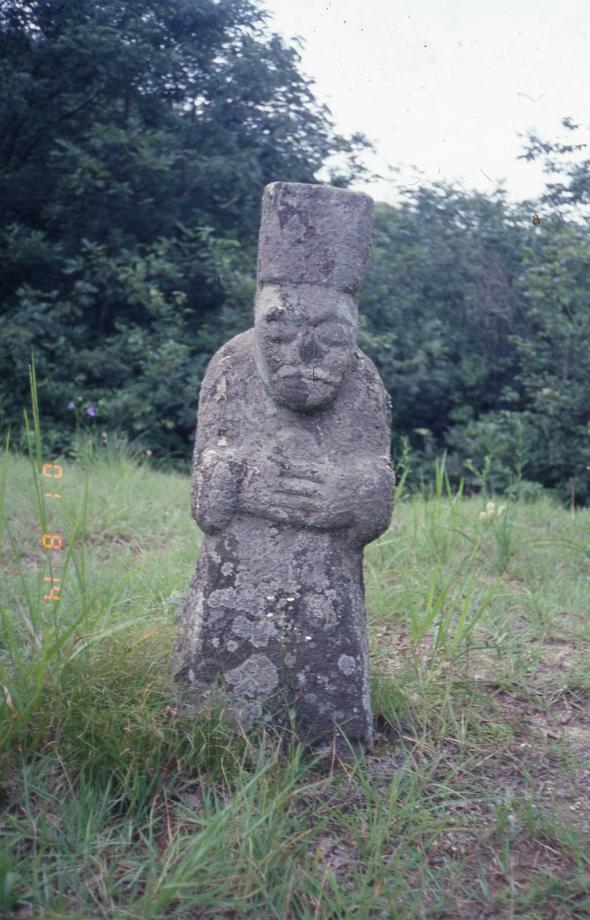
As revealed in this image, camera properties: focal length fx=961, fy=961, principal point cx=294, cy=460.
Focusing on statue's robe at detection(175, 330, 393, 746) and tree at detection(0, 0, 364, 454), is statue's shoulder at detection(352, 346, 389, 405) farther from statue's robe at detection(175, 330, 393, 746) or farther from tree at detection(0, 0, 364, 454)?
tree at detection(0, 0, 364, 454)

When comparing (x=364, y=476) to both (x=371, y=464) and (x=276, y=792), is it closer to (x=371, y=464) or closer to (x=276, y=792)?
(x=371, y=464)

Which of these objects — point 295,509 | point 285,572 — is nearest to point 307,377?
point 295,509

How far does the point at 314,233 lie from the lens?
9.22 ft

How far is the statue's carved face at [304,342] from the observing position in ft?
9.12

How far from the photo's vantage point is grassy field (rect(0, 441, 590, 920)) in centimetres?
227

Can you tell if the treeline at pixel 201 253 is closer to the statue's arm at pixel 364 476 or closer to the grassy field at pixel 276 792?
the grassy field at pixel 276 792

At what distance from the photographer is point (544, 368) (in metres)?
8.55

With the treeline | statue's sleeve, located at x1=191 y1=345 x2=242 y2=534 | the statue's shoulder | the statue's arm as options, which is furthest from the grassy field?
the treeline

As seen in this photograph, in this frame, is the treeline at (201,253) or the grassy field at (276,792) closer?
the grassy field at (276,792)

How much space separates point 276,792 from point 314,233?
5.15 feet

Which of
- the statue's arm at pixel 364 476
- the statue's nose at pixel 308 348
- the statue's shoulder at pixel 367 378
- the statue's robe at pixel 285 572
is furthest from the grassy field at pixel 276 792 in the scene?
the statue's shoulder at pixel 367 378

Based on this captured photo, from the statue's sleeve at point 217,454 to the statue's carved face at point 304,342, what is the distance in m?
0.17

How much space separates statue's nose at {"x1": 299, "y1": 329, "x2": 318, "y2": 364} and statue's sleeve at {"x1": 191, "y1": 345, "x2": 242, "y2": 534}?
0.85 ft

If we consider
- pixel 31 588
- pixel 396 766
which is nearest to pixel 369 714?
pixel 396 766
